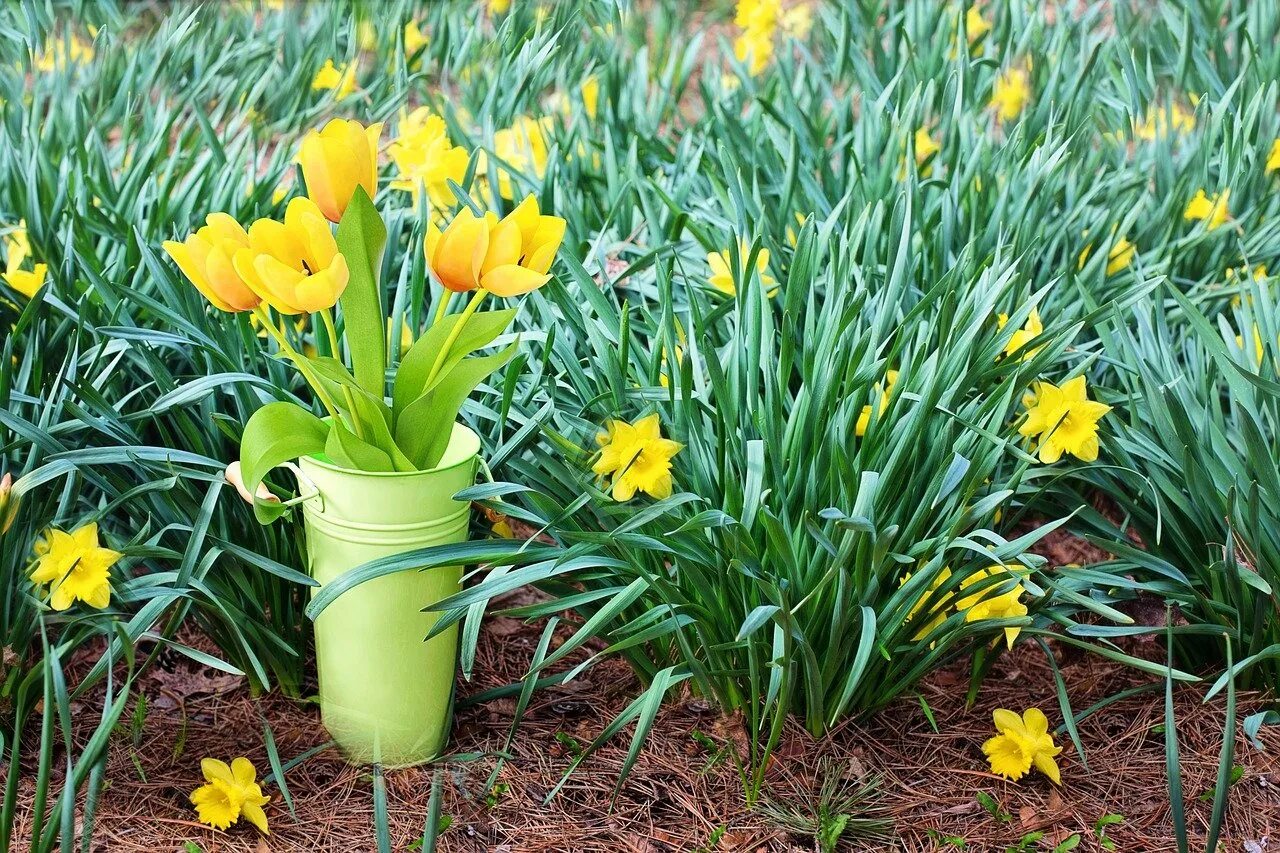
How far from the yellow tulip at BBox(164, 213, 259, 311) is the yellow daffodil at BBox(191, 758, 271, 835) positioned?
0.60 meters

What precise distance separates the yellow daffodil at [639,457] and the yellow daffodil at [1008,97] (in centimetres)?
190

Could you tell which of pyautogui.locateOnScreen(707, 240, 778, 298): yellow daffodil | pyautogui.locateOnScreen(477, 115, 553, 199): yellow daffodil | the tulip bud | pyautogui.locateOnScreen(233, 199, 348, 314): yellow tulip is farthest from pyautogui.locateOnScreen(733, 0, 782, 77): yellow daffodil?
the tulip bud

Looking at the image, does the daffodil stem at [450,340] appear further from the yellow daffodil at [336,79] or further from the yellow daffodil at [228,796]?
the yellow daffodil at [336,79]

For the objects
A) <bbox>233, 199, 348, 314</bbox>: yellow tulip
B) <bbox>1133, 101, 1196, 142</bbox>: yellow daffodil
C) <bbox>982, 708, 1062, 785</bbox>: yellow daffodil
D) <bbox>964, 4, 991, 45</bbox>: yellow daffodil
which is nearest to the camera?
<bbox>233, 199, 348, 314</bbox>: yellow tulip

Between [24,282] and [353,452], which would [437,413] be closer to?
[353,452]

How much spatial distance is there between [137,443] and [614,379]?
2.25ft

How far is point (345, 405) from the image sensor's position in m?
1.59

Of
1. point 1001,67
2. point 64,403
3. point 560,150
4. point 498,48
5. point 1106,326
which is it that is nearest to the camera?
point 64,403

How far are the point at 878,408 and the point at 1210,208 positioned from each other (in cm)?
127

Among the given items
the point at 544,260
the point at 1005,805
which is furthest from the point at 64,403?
the point at 1005,805

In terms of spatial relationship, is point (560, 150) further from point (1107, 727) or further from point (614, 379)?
point (1107, 727)

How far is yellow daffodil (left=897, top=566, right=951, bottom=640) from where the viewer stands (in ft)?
5.58

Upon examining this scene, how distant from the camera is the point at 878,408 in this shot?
1734 mm

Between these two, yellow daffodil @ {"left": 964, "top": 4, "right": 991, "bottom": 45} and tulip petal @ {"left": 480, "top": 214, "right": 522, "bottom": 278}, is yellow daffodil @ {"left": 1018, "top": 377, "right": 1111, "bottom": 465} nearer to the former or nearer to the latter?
tulip petal @ {"left": 480, "top": 214, "right": 522, "bottom": 278}
